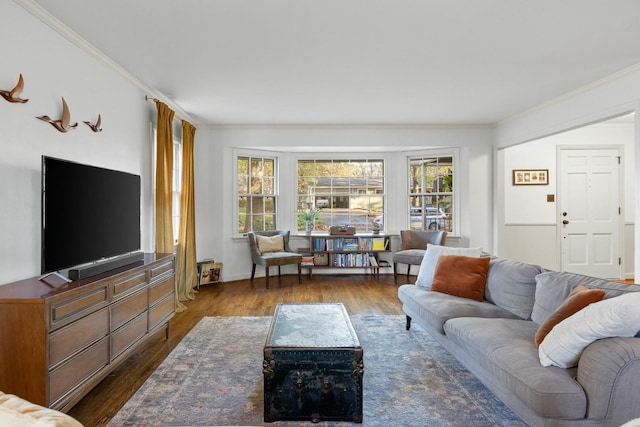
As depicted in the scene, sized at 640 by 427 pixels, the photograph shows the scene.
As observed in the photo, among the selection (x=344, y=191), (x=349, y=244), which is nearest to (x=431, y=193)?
(x=344, y=191)

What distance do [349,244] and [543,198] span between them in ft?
10.6

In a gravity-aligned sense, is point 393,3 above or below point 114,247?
above

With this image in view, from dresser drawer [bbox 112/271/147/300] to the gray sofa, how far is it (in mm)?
2197

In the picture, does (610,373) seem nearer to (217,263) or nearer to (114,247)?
(114,247)

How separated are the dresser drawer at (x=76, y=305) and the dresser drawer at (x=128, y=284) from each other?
4.8 inches

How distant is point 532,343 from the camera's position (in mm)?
2141

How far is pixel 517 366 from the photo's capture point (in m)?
1.89

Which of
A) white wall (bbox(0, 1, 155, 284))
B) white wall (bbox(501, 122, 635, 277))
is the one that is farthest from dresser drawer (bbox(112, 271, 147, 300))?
white wall (bbox(501, 122, 635, 277))

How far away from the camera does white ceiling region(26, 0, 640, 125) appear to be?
2.62 metres

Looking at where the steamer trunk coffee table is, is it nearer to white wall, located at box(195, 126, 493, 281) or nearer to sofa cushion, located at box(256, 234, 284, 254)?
sofa cushion, located at box(256, 234, 284, 254)

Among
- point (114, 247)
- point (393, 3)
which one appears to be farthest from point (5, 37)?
point (393, 3)

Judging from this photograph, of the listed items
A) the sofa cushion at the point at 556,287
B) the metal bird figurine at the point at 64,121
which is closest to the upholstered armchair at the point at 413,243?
the sofa cushion at the point at 556,287

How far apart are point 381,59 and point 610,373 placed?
9.25 feet

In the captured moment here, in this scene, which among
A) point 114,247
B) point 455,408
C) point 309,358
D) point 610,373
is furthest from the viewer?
point 114,247
